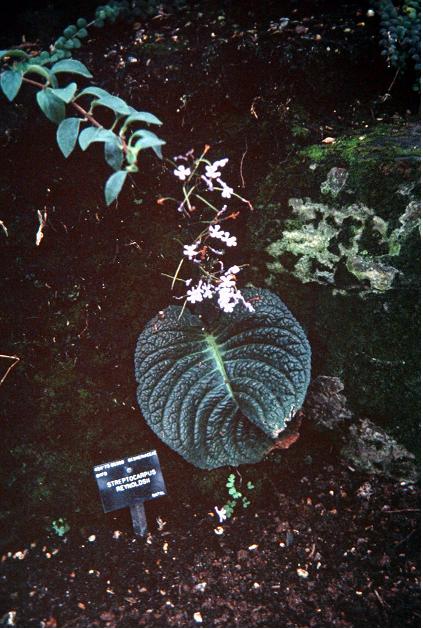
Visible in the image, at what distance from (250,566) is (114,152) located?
121cm

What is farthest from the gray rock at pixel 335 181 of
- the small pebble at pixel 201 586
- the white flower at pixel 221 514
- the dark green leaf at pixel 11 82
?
the small pebble at pixel 201 586

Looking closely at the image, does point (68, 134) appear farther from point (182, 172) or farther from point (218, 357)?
point (218, 357)

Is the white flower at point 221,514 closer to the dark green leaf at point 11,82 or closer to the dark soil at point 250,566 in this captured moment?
the dark soil at point 250,566

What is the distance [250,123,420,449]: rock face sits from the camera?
1464 millimetres

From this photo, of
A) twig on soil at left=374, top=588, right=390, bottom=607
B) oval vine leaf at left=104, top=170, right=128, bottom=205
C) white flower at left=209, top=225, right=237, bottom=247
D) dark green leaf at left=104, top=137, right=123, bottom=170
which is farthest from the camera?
white flower at left=209, top=225, right=237, bottom=247

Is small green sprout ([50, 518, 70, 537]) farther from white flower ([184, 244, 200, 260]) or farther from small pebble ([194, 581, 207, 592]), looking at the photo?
white flower ([184, 244, 200, 260])

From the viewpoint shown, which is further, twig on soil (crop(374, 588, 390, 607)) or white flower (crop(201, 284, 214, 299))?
white flower (crop(201, 284, 214, 299))

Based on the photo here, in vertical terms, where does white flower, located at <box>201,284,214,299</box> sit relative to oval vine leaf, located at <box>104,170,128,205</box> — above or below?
Answer: below

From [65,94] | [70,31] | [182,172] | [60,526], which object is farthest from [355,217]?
[60,526]

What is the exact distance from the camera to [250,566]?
153 centimetres

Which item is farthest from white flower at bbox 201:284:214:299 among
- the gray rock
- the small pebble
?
the small pebble

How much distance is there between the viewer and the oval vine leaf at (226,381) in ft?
5.28

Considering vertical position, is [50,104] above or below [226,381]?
above

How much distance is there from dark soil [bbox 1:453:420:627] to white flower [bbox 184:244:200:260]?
30.3 inches
